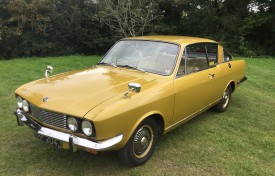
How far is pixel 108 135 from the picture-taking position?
3.27 metres

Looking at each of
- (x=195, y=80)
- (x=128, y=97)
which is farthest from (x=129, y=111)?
(x=195, y=80)

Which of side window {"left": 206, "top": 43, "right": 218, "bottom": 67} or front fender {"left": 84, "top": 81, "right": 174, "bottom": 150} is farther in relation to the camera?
side window {"left": 206, "top": 43, "right": 218, "bottom": 67}

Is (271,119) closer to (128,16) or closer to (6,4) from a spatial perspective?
(128,16)

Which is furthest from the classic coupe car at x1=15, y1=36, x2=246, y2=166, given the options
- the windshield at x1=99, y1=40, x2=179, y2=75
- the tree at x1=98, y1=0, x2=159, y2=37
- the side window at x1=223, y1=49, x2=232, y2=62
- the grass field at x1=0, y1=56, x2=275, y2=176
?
the tree at x1=98, y1=0, x2=159, y2=37

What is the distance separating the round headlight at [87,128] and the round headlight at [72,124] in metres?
0.10

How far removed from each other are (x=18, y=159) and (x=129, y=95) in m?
1.80

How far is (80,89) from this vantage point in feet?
12.5

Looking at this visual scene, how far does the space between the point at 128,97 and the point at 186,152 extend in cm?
141

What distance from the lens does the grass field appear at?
381 cm

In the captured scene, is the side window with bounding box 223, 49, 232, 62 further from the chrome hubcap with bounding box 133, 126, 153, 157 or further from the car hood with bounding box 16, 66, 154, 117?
the chrome hubcap with bounding box 133, 126, 153, 157

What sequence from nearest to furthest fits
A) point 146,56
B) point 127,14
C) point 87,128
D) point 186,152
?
point 87,128, point 186,152, point 146,56, point 127,14

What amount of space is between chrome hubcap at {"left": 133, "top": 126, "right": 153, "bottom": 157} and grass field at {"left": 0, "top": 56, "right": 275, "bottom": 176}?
18cm

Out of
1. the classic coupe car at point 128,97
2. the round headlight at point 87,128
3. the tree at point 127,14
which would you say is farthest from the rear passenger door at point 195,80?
the tree at point 127,14

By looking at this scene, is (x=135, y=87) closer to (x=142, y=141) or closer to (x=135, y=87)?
(x=135, y=87)
